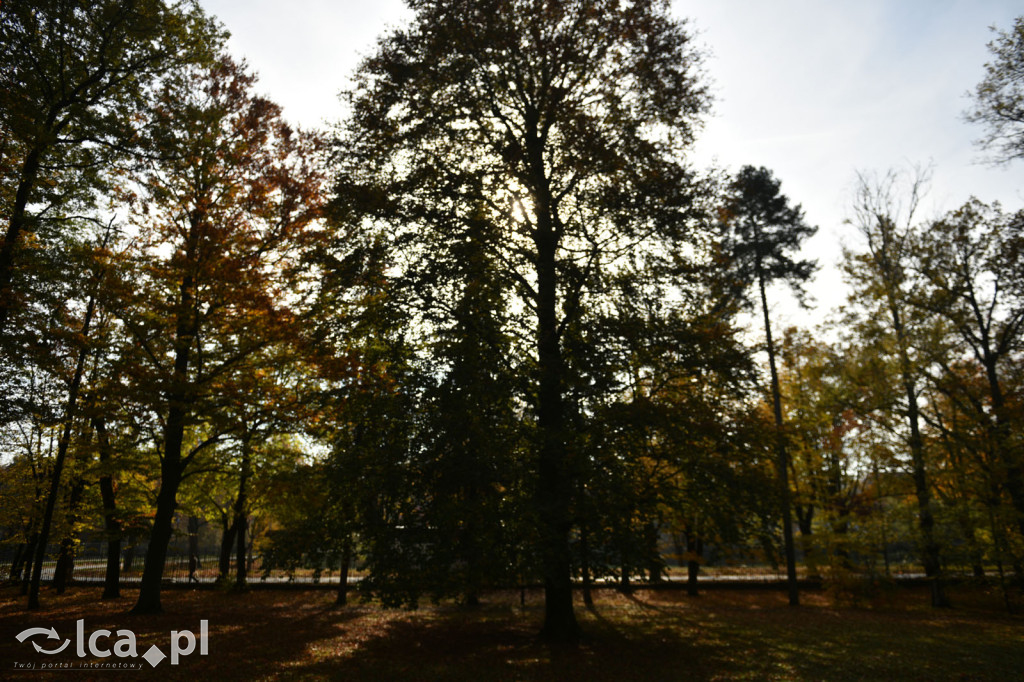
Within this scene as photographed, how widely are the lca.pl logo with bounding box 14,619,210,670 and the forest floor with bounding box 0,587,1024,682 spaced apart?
0.09 meters

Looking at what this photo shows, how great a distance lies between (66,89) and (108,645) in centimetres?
1120

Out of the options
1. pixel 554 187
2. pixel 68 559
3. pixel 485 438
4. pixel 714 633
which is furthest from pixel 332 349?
pixel 68 559

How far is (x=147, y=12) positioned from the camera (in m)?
11.3

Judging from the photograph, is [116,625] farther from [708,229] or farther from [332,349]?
[708,229]

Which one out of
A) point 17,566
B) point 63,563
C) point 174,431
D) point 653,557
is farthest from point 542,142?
point 17,566

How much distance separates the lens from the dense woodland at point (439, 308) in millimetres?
9945

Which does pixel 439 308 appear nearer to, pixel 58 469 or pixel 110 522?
pixel 58 469

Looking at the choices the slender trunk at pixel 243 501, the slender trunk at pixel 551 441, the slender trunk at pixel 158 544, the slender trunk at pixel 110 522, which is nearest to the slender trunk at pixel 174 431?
the slender trunk at pixel 158 544

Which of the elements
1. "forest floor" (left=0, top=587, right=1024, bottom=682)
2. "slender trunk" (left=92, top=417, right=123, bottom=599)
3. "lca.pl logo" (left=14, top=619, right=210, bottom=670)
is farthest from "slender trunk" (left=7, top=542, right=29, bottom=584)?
"lca.pl logo" (left=14, top=619, right=210, bottom=670)

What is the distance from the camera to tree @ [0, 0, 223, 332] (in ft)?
33.9

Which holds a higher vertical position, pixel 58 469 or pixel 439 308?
pixel 439 308

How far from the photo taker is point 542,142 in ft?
42.9

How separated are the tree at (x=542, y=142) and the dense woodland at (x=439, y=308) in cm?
7

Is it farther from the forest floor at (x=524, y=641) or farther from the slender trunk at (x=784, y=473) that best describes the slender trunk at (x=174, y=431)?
the slender trunk at (x=784, y=473)
